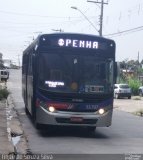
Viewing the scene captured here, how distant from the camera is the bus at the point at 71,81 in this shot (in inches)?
634

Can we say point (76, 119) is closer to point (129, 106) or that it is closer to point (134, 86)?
point (129, 106)

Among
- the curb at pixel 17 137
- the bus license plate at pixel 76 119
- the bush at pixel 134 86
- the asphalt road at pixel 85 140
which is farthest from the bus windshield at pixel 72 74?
the bush at pixel 134 86

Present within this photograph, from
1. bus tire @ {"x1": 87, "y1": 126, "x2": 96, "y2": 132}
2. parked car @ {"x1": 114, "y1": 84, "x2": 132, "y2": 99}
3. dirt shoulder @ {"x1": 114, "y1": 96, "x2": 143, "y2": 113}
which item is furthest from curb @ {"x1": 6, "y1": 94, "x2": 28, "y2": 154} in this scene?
parked car @ {"x1": 114, "y1": 84, "x2": 132, "y2": 99}

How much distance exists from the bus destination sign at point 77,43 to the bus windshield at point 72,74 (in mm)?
291

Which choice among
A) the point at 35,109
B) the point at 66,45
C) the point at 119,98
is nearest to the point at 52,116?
the point at 35,109

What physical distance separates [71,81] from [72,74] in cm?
23

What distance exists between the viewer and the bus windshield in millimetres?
16156

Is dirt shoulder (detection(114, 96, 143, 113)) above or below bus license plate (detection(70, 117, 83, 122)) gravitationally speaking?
below

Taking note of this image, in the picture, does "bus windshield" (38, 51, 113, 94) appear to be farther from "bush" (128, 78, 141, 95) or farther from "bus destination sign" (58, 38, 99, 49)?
"bush" (128, 78, 141, 95)

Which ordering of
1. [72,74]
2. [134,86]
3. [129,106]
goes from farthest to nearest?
1. [134,86]
2. [129,106]
3. [72,74]

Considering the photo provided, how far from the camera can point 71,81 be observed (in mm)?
16203

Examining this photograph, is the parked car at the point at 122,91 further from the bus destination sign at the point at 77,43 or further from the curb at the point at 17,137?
the bus destination sign at the point at 77,43

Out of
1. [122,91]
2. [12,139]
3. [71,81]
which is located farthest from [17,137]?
[122,91]

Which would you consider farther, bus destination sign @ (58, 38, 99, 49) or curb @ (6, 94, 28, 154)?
bus destination sign @ (58, 38, 99, 49)
